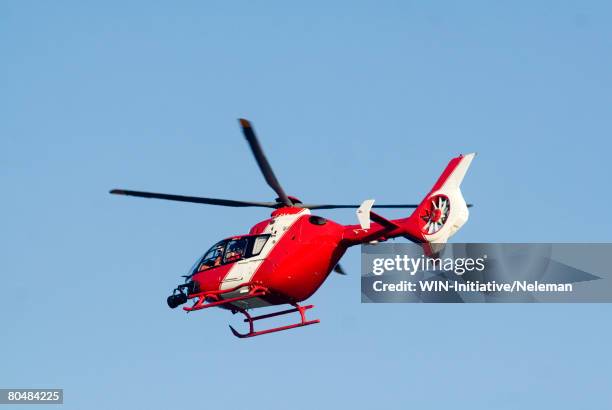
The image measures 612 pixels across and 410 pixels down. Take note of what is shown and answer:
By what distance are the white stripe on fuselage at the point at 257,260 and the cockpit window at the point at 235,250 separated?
265mm

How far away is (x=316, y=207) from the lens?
47.0 m

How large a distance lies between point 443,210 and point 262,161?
579 cm

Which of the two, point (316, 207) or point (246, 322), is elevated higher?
point (316, 207)

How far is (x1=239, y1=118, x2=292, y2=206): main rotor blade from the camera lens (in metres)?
42.9

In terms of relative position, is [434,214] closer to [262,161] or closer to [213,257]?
[262,161]

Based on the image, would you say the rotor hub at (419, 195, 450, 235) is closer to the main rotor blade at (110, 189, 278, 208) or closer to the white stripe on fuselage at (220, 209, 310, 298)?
the white stripe on fuselage at (220, 209, 310, 298)

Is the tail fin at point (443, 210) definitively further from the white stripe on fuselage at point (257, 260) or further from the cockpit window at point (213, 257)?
the cockpit window at point (213, 257)

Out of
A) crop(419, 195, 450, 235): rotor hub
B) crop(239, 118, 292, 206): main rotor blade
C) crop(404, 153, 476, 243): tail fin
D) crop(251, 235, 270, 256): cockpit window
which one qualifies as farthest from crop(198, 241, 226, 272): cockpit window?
crop(419, 195, 450, 235): rotor hub

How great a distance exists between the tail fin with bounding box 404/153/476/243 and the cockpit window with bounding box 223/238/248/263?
18.7 feet

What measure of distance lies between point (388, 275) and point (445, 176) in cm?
592

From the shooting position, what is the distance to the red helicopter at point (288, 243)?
1741 inches

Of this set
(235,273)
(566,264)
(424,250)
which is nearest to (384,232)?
(424,250)

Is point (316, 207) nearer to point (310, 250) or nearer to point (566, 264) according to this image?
point (310, 250)

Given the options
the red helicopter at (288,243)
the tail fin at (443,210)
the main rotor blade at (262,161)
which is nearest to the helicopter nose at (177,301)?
the red helicopter at (288,243)
